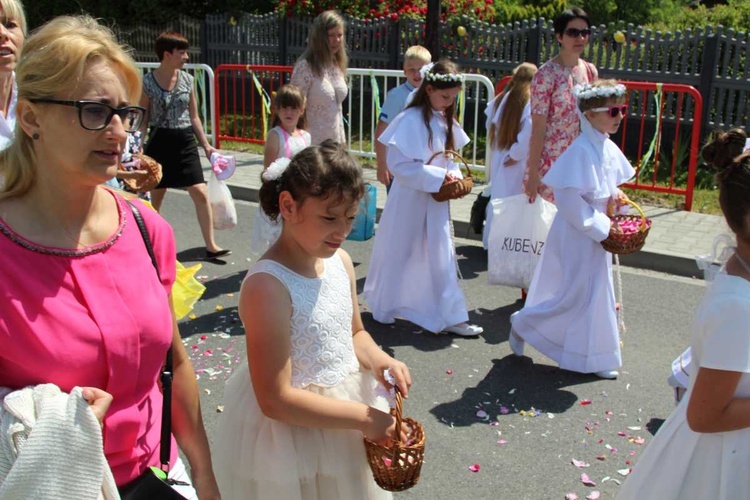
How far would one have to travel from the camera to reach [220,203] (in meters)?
7.71

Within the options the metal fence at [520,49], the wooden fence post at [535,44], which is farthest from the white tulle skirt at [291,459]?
Answer: the wooden fence post at [535,44]

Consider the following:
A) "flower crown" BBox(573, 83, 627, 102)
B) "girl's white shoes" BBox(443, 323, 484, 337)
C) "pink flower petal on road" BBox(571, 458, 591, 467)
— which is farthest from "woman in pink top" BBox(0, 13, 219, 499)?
"girl's white shoes" BBox(443, 323, 484, 337)

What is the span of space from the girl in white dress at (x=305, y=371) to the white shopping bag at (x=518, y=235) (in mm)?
3742

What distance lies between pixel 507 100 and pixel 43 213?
6194 millimetres

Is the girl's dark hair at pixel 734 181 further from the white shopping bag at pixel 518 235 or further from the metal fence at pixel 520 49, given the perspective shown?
the metal fence at pixel 520 49

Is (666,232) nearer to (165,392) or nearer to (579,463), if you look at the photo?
(579,463)

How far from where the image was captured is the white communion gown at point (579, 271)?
194 inches

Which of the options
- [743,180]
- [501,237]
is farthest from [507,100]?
[743,180]

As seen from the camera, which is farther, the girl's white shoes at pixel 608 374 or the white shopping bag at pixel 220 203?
the white shopping bag at pixel 220 203

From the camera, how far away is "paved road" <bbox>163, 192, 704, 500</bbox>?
414cm

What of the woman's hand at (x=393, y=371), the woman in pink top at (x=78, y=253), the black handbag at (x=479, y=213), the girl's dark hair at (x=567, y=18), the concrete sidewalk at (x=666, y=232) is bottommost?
the concrete sidewalk at (x=666, y=232)

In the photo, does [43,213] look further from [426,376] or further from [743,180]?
[426,376]

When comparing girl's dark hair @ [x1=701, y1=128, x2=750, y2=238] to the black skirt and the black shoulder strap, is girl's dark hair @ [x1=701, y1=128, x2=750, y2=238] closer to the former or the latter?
the black shoulder strap

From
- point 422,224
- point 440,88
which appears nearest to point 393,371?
point 440,88
